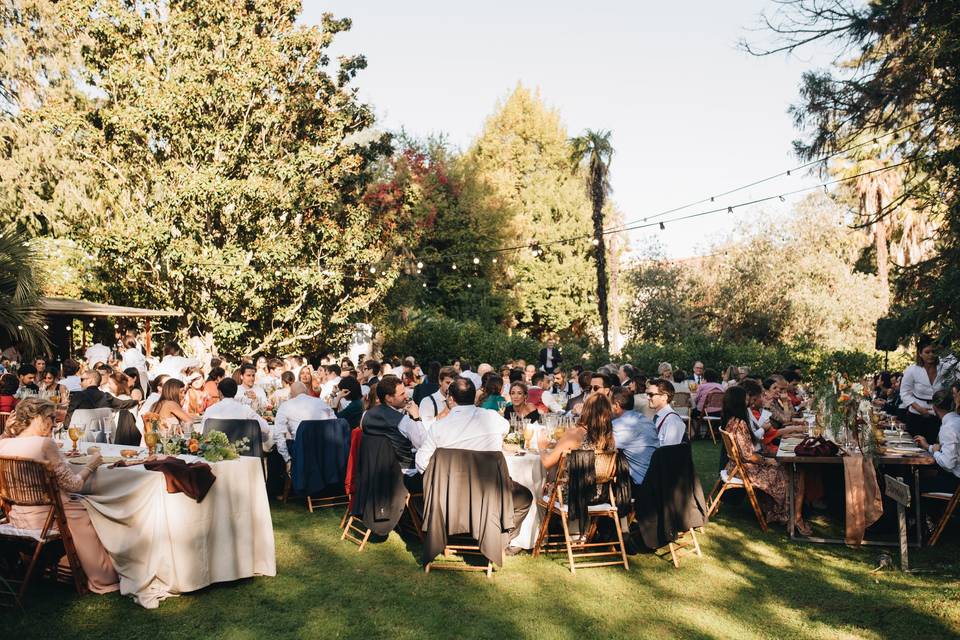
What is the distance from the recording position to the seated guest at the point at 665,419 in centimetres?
647

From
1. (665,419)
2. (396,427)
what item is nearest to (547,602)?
(396,427)

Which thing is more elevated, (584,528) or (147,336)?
(147,336)

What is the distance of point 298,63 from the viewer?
18.5 m

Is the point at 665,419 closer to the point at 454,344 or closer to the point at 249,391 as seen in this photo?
the point at 249,391

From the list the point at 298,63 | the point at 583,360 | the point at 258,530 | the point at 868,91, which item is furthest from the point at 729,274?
the point at 258,530

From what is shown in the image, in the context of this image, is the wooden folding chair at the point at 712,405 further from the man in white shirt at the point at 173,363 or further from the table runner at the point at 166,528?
the table runner at the point at 166,528

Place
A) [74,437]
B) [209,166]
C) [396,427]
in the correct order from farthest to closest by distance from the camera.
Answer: [209,166] → [396,427] → [74,437]

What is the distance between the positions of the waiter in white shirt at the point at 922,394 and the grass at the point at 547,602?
182 cm

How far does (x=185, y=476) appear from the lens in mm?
5086

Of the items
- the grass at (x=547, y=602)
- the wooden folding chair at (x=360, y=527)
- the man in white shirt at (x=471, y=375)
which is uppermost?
the man in white shirt at (x=471, y=375)

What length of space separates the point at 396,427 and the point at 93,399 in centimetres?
390

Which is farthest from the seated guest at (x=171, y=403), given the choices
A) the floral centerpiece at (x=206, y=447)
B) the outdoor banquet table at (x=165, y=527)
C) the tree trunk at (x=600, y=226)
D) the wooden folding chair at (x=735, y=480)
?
the tree trunk at (x=600, y=226)

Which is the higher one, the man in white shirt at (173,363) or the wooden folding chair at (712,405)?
the man in white shirt at (173,363)

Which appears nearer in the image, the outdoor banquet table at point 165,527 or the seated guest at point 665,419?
the outdoor banquet table at point 165,527
